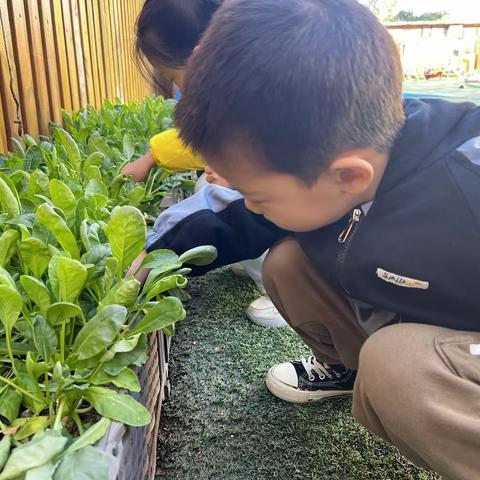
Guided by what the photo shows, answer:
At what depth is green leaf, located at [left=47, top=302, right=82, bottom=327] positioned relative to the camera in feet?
2.45

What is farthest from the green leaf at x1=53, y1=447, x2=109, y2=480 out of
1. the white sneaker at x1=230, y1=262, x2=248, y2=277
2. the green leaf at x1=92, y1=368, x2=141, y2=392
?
the white sneaker at x1=230, y1=262, x2=248, y2=277

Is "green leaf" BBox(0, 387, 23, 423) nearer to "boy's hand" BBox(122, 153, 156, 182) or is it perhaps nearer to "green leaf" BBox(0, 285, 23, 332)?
"green leaf" BBox(0, 285, 23, 332)

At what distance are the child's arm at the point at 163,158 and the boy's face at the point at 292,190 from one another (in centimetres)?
67

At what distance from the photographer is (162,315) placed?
0.85 meters

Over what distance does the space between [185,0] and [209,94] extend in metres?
0.92

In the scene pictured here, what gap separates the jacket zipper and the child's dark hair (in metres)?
0.87

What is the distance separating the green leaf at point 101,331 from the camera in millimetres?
743

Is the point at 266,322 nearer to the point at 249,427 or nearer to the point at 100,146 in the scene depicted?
the point at 249,427

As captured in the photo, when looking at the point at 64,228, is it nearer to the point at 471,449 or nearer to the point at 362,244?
the point at 362,244

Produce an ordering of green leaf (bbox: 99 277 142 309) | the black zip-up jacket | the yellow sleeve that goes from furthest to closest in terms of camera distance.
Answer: the yellow sleeve → the black zip-up jacket → green leaf (bbox: 99 277 142 309)

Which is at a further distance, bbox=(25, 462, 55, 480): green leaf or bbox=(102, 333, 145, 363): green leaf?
bbox=(102, 333, 145, 363): green leaf

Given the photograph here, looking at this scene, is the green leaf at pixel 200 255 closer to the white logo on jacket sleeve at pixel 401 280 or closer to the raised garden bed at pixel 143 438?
the raised garden bed at pixel 143 438

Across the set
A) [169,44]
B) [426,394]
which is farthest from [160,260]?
[169,44]

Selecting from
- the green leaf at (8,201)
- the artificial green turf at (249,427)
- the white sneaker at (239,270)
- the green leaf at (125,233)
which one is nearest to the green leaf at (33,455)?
the green leaf at (125,233)
